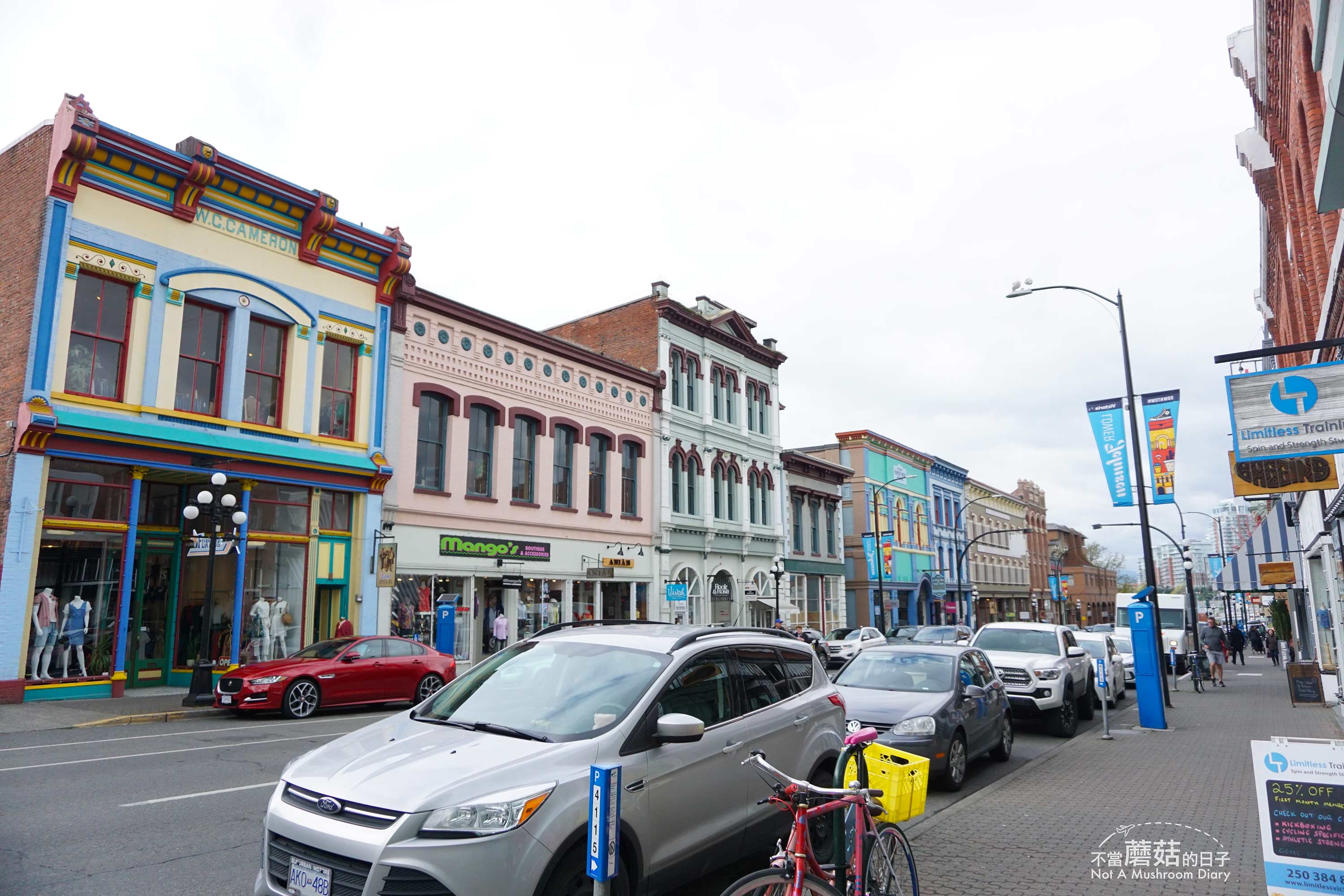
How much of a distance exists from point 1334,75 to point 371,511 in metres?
21.2

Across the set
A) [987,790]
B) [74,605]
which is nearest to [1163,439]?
[987,790]

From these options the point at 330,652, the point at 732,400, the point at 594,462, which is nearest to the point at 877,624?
the point at 732,400

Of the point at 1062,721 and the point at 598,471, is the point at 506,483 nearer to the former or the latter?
the point at 598,471

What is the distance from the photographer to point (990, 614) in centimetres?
7069

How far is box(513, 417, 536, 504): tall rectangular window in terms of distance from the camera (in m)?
27.2

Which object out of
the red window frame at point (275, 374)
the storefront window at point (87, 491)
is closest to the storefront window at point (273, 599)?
the storefront window at point (87, 491)

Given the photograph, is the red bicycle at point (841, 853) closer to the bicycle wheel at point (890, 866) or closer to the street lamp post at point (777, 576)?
the bicycle wheel at point (890, 866)

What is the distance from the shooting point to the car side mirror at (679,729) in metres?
4.92

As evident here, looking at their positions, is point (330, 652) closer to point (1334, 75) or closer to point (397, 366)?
point (397, 366)

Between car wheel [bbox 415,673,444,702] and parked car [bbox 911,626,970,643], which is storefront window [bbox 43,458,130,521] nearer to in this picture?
car wheel [bbox 415,673,444,702]

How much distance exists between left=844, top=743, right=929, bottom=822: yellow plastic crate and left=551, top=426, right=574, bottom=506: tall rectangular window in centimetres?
2267

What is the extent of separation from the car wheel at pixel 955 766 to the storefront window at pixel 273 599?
15662 mm

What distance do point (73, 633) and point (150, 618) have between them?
201cm

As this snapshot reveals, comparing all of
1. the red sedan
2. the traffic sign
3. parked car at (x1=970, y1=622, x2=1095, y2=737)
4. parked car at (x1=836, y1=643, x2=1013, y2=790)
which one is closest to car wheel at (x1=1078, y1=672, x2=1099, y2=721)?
parked car at (x1=970, y1=622, x2=1095, y2=737)
